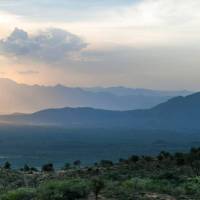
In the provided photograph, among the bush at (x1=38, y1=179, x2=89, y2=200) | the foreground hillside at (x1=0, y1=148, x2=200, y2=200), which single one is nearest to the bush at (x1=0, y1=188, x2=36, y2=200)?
the foreground hillside at (x1=0, y1=148, x2=200, y2=200)

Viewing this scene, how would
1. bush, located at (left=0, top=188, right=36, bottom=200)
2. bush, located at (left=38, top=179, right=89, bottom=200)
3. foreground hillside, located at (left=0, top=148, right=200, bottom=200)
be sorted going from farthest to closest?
1. foreground hillside, located at (left=0, top=148, right=200, bottom=200)
2. bush, located at (left=0, top=188, right=36, bottom=200)
3. bush, located at (left=38, top=179, right=89, bottom=200)

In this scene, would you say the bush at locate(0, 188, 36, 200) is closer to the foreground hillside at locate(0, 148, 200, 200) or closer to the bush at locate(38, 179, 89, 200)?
the foreground hillside at locate(0, 148, 200, 200)

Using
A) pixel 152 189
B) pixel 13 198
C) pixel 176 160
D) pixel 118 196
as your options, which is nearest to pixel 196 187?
pixel 152 189

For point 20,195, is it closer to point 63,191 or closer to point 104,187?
point 63,191

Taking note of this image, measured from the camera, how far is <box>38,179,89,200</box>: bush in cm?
2277

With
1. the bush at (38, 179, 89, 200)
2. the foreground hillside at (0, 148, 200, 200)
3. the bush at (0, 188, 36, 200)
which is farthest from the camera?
the foreground hillside at (0, 148, 200, 200)

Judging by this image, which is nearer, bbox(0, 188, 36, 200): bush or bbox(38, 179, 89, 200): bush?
bbox(38, 179, 89, 200): bush

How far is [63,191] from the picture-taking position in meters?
23.4

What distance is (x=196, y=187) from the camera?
26984 mm

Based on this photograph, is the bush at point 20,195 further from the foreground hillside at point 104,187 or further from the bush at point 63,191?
the bush at point 63,191

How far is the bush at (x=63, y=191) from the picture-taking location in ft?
74.7

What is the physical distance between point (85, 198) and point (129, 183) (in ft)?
14.4

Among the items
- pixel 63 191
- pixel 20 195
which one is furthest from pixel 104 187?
pixel 20 195

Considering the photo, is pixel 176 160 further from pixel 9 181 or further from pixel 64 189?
pixel 64 189
